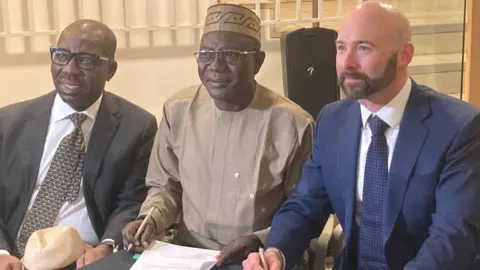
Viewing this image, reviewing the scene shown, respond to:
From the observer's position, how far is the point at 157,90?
12.2ft

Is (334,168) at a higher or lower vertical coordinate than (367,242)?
higher

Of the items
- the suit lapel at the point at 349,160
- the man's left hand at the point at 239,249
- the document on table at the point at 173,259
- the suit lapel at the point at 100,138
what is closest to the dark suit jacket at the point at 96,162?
the suit lapel at the point at 100,138

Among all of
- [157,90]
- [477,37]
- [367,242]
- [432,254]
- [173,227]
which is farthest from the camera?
[157,90]

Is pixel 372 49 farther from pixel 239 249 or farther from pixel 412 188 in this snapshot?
pixel 239 249

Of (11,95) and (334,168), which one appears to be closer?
(334,168)

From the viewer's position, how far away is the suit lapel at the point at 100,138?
2336 mm

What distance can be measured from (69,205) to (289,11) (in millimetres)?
2643

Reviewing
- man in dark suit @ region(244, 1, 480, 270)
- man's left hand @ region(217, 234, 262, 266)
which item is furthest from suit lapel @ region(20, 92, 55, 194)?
man in dark suit @ region(244, 1, 480, 270)

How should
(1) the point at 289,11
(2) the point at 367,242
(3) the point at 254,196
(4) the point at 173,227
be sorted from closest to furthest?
1. (2) the point at 367,242
2. (3) the point at 254,196
3. (4) the point at 173,227
4. (1) the point at 289,11

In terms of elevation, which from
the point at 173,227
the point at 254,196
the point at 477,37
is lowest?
the point at 173,227

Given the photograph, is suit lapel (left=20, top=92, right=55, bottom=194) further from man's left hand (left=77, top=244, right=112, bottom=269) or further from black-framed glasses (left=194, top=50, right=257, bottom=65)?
black-framed glasses (left=194, top=50, right=257, bottom=65)

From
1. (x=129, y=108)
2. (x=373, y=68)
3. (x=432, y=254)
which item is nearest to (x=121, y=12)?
(x=129, y=108)

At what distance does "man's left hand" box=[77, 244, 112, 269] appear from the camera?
6.97 ft

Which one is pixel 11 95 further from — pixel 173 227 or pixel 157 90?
pixel 173 227
